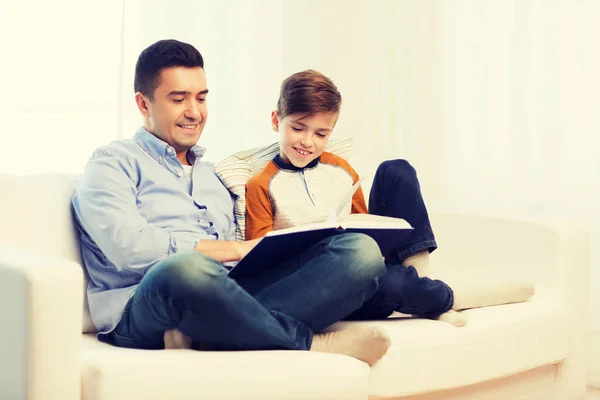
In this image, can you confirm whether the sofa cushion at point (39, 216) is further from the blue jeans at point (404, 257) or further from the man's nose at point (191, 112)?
the blue jeans at point (404, 257)

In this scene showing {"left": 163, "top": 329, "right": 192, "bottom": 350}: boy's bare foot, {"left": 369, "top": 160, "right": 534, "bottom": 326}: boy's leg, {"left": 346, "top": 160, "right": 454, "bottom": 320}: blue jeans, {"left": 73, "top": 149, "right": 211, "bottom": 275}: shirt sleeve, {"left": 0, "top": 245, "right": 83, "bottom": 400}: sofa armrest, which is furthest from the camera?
{"left": 369, "top": 160, "right": 534, "bottom": 326}: boy's leg

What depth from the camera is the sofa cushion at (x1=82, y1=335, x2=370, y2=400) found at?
4.55 feet

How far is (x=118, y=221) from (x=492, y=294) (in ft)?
3.34

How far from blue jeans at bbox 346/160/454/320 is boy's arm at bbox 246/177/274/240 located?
28 centimetres

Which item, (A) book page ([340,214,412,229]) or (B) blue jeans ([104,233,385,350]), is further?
(A) book page ([340,214,412,229])

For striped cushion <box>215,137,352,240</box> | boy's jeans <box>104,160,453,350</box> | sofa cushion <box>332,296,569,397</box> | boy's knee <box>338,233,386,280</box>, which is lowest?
sofa cushion <box>332,296,569,397</box>

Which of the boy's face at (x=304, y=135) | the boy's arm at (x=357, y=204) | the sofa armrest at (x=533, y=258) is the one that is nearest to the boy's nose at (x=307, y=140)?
the boy's face at (x=304, y=135)

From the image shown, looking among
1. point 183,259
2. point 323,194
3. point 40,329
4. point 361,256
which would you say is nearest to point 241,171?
point 323,194

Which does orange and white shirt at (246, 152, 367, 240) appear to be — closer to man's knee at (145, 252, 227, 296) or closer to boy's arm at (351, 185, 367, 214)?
boy's arm at (351, 185, 367, 214)

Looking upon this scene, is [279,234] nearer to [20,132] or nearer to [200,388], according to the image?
[200,388]

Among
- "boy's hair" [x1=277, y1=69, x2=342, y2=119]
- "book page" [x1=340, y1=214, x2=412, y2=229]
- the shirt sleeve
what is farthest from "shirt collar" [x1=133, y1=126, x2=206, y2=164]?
"book page" [x1=340, y1=214, x2=412, y2=229]

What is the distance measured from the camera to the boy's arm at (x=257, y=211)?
2104 millimetres

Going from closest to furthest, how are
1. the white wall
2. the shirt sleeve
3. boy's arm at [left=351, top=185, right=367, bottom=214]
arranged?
the shirt sleeve
boy's arm at [left=351, top=185, right=367, bottom=214]
the white wall

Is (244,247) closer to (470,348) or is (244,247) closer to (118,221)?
(118,221)
